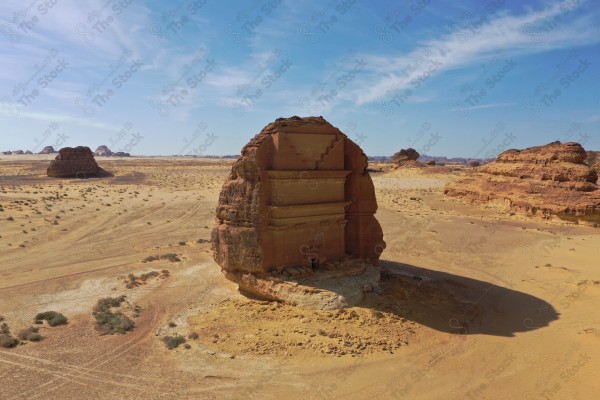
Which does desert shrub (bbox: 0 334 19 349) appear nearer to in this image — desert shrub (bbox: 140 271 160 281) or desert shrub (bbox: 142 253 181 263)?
desert shrub (bbox: 140 271 160 281)

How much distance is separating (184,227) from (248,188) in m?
17.6

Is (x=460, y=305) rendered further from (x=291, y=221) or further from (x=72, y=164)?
(x=72, y=164)

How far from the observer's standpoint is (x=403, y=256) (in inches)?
845

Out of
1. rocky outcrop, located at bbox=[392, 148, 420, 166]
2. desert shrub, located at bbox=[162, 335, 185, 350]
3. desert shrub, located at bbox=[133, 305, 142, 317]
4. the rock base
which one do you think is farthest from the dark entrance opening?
rocky outcrop, located at bbox=[392, 148, 420, 166]

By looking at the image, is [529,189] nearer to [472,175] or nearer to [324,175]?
[472,175]

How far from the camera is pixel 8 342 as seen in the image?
10930 mm

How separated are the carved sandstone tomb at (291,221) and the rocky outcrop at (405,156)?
75988 mm

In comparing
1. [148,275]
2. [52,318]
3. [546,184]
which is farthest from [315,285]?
[546,184]

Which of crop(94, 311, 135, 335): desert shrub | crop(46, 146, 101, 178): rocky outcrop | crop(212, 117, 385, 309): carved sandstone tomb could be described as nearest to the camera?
crop(94, 311, 135, 335): desert shrub

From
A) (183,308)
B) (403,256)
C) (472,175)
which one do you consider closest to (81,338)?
(183,308)

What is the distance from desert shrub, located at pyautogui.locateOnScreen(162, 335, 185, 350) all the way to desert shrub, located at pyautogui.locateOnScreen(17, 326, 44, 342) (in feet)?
12.1

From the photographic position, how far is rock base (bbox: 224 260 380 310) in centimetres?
1212

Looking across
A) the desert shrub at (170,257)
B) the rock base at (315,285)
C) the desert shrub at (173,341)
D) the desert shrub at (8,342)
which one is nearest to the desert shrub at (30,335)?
the desert shrub at (8,342)

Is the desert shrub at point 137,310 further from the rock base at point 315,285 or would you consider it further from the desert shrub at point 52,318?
the rock base at point 315,285
